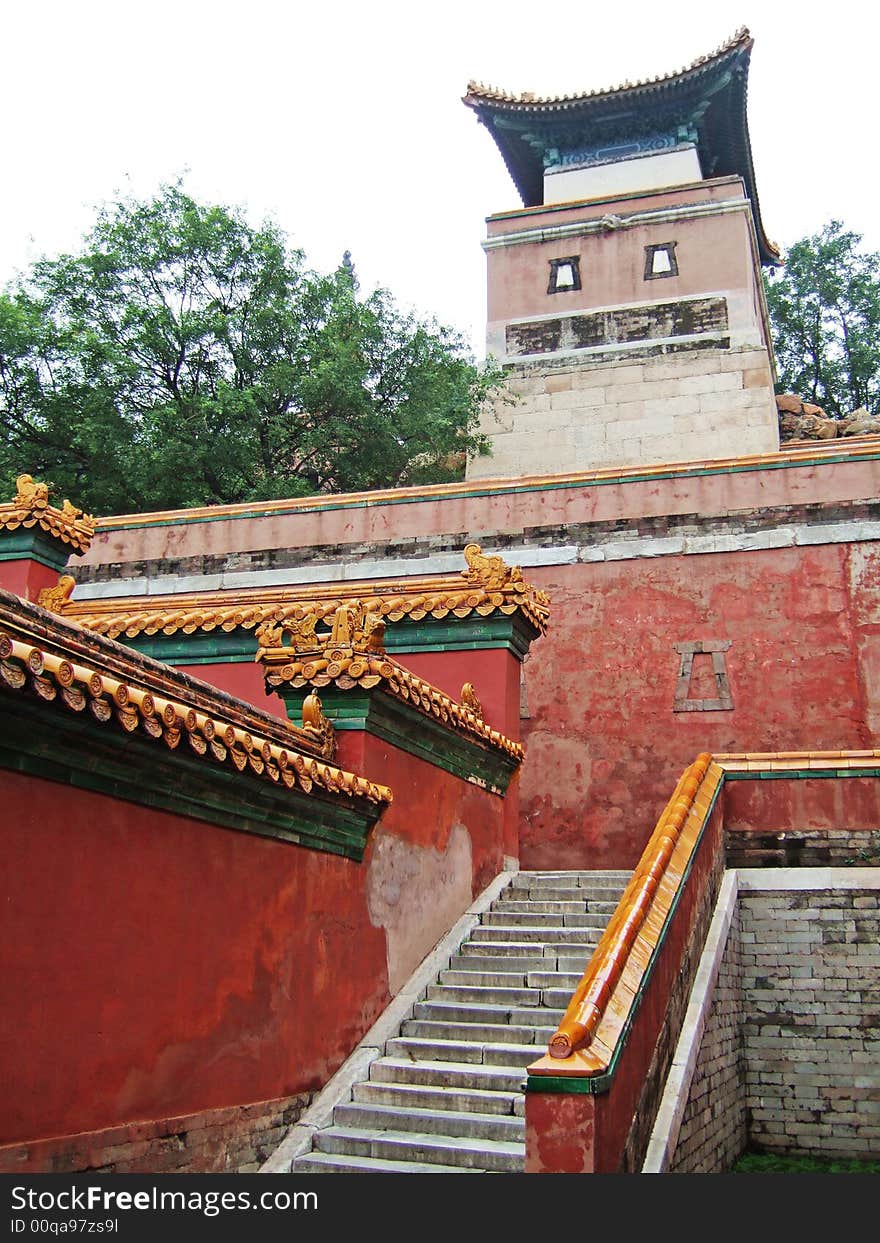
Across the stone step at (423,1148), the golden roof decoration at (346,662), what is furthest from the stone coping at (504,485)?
the stone step at (423,1148)

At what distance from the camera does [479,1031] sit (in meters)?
6.96

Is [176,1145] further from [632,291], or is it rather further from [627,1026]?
[632,291]

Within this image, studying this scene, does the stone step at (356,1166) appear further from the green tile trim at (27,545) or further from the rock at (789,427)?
the rock at (789,427)

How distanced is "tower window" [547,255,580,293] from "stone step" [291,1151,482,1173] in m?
17.9

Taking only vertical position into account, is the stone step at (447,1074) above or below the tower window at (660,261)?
below

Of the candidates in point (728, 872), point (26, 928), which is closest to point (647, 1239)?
point (26, 928)

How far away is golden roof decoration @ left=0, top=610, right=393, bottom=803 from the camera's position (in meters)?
4.19

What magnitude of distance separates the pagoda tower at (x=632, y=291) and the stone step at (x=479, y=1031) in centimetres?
1403

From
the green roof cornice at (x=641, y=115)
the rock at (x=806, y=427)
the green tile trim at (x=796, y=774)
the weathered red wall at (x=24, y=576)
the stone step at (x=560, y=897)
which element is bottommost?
the stone step at (x=560, y=897)

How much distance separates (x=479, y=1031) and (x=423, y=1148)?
118cm

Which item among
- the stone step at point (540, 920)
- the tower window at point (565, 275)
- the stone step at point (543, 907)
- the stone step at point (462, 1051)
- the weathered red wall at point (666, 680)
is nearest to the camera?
the stone step at point (462, 1051)

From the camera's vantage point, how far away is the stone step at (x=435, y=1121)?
5930 mm

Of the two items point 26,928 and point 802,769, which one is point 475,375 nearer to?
point 802,769

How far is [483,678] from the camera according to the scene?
966 cm
